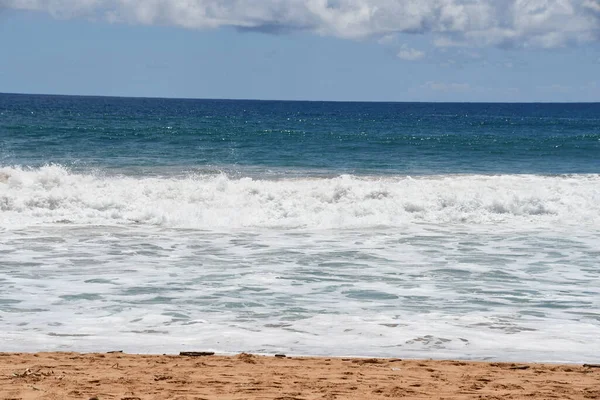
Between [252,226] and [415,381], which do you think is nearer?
[415,381]

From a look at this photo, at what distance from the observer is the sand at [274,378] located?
6488 mm

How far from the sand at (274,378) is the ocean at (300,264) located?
61cm

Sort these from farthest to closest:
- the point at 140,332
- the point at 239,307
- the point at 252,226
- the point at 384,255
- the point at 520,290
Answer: the point at 252,226 → the point at 384,255 → the point at 520,290 → the point at 239,307 → the point at 140,332

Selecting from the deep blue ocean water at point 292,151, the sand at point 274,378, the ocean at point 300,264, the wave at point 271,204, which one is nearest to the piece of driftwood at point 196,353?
the sand at point 274,378

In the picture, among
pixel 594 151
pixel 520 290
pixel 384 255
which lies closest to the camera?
pixel 520 290

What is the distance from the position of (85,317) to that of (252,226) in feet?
26.7

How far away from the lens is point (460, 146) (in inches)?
1672

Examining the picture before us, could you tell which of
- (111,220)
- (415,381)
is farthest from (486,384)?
(111,220)

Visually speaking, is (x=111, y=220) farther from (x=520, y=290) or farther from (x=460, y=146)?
(x=460, y=146)

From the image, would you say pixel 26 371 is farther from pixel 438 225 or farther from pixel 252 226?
pixel 438 225

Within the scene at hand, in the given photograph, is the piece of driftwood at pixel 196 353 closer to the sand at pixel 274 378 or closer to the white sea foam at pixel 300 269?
the sand at pixel 274 378

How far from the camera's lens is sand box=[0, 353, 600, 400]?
6488 millimetres

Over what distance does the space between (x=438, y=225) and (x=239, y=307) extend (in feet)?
28.6

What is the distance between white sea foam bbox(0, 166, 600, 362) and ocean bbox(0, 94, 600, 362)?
4 centimetres
